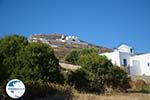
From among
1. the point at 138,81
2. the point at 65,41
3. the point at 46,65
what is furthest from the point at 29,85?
the point at 65,41

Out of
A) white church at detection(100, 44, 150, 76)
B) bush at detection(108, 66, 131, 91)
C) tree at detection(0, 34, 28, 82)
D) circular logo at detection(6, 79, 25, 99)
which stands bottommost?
circular logo at detection(6, 79, 25, 99)

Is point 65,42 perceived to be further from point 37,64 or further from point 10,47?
point 37,64

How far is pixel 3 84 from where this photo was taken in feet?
79.6

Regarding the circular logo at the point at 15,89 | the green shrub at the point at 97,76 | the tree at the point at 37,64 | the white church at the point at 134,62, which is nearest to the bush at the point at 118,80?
the green shrub at the point at 97,76

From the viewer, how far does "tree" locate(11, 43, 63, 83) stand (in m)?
28.8

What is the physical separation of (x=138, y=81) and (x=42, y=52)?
21376 millimetres

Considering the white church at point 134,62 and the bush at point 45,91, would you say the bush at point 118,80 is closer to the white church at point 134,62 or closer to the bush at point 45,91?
the bush at point 45,91

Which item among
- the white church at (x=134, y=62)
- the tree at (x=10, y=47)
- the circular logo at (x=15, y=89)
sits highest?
the white church at (x=134, y=62)

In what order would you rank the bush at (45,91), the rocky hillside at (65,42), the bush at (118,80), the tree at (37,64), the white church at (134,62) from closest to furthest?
1. the bush at (45,91)
2. the tree at (37,64)
3. the bush at (118,80)
4. the white church at (134,62)
5. the rocky hillside at (65,42)

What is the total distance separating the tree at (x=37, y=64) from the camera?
94.6 feet

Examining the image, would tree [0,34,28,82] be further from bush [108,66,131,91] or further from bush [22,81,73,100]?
bush [108,66,131,91]

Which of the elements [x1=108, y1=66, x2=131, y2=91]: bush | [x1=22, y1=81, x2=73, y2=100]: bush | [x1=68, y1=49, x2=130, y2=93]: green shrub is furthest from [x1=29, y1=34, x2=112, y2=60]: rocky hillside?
[x1=22, y1=81, x2=73, y2=100]: bush

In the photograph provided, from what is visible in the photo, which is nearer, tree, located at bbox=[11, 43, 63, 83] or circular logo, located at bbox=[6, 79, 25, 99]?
circular logo, located at bbox=[6, 79, 25, 99]

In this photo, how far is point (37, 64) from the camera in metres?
29.7
